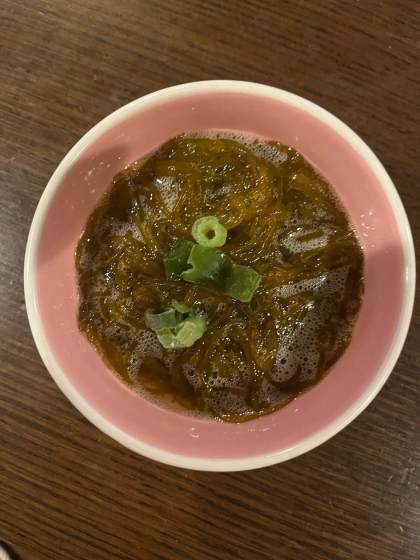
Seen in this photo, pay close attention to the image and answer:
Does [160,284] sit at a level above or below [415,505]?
above

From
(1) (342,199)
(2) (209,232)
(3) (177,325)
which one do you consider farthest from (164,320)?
(1) (342,199)

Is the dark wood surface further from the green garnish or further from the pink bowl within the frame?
the green garnish

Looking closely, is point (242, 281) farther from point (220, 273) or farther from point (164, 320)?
point (164, 320)

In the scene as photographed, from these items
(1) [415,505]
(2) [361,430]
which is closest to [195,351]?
(2) [361,430]

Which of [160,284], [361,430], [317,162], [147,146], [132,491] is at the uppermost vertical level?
[317,162]

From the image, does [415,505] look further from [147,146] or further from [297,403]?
[147,146]

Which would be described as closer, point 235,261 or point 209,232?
point 209,232

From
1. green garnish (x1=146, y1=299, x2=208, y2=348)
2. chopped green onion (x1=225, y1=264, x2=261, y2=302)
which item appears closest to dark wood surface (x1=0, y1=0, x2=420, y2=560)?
green garnish (x1=146, y1=299, x2=208, y2=348)

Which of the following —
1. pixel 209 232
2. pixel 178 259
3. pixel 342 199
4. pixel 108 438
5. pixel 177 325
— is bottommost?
pixel 108 438
